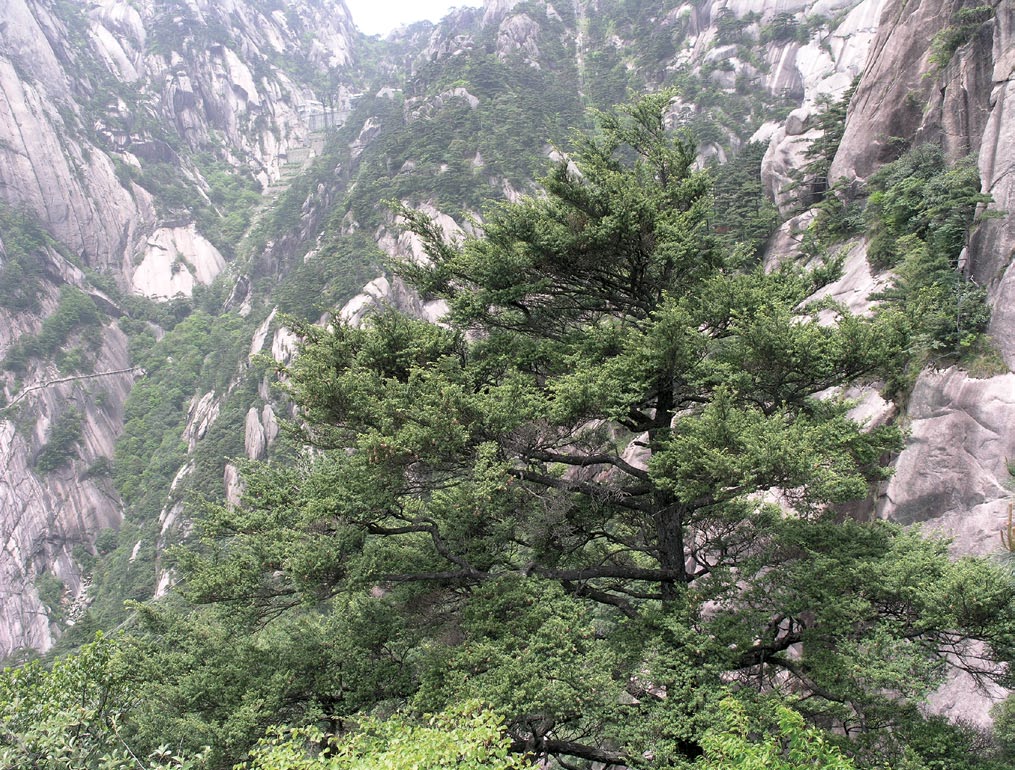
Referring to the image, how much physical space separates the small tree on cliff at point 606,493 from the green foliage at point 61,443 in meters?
69.1

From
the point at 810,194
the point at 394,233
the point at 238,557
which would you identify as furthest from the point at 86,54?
the point at 238,557

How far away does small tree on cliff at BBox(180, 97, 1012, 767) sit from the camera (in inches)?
295

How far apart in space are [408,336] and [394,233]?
4894cm

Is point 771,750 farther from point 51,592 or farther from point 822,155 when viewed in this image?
point 51,592

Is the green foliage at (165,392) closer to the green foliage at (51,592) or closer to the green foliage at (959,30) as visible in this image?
the green foliage at (51,592)

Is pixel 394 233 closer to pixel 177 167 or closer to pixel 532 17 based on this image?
pixel 532 17

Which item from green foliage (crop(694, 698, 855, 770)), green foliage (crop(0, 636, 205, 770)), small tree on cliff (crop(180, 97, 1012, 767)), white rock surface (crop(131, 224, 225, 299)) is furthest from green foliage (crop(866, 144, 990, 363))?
white rock surface (crop(131, 224, 225, 299))

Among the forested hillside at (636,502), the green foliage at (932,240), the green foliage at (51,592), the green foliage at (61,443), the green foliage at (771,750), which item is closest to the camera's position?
the green foliage at (771,750)

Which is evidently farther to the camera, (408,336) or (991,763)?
(408,336)

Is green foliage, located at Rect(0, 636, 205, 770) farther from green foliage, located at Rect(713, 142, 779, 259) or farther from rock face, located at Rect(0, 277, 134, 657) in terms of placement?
rock face, located at Rect(0, 277, 134, 657)

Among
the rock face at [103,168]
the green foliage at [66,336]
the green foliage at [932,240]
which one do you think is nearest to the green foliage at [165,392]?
the rock face at [103,168]

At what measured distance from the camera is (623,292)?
35.4 feet

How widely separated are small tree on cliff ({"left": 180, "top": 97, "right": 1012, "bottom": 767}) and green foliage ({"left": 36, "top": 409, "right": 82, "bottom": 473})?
227 feet

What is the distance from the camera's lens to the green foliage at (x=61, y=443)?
65.2 metres
